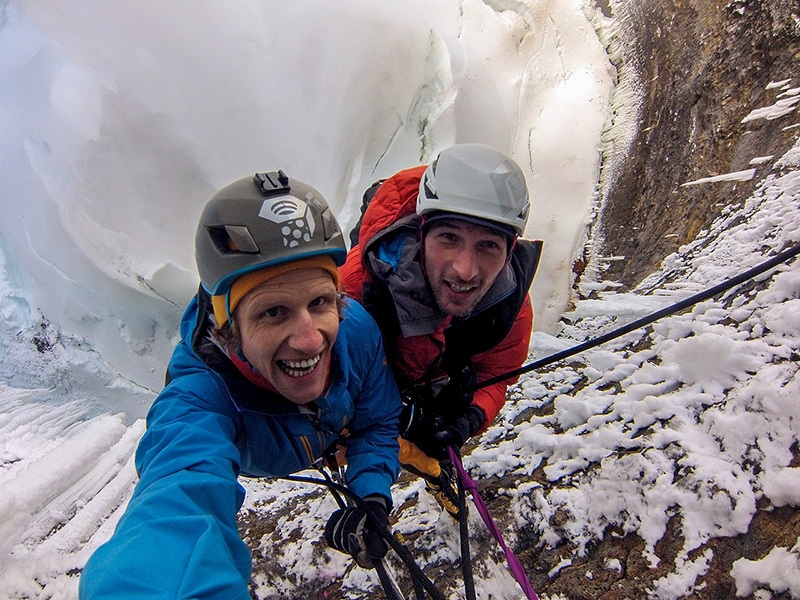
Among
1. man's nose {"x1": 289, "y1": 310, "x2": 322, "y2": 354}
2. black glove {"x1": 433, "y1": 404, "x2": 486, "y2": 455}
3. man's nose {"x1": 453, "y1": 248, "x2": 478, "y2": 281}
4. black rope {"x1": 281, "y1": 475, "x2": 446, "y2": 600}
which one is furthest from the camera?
black glove {"x1": 433, "y1": 404, "x2": 486, "y2": 455}

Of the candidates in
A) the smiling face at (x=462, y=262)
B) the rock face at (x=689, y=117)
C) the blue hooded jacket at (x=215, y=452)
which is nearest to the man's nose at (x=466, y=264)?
the smiling face at (x=462, y=262)

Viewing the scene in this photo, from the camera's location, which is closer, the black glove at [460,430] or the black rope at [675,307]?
the black rope at [675,307]

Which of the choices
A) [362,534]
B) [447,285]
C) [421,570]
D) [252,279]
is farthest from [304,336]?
[421,570]

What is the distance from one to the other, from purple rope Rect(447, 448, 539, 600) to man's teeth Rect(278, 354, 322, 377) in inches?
33.4

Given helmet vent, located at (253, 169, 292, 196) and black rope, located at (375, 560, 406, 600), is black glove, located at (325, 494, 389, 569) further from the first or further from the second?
helmet vent, located at (253, 169, 292, 196)

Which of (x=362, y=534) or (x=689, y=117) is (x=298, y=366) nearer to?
(x=362, y=534)

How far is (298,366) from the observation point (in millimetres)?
1223

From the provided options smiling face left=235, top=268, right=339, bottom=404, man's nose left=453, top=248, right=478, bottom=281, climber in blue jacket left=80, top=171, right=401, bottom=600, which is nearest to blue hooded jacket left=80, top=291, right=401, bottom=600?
climber in blue jacket left=80, top=171, right=401, bottom=600

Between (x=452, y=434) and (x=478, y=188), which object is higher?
(x=478, y=188)

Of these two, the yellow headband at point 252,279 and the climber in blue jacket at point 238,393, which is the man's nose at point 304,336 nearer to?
the climber in blue jacket at point 238,393

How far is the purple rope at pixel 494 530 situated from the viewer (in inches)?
52.8

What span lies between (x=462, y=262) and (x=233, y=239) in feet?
2.65

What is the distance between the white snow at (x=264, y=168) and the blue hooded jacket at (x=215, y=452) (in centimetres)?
75

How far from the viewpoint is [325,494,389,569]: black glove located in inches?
60.2
